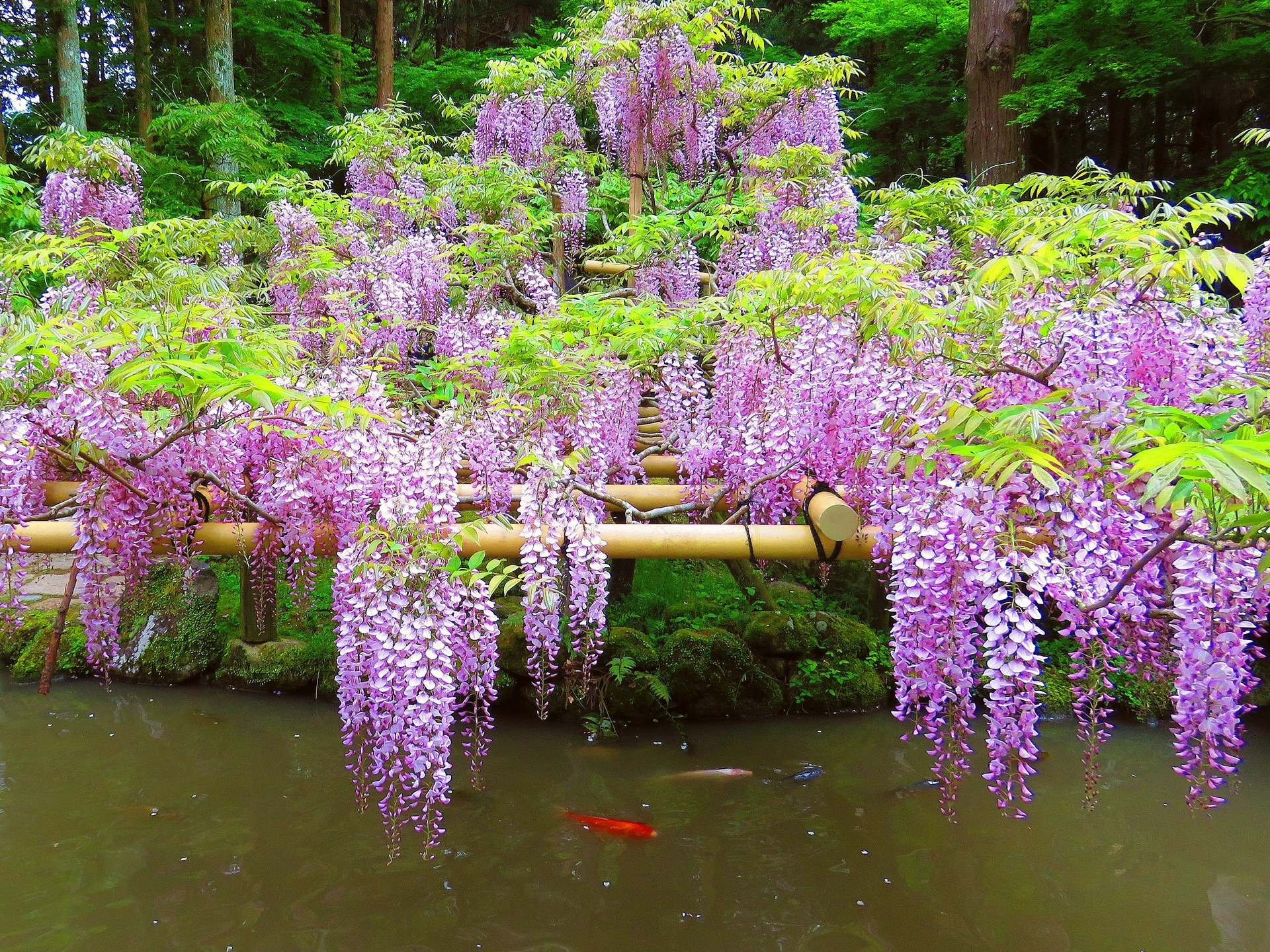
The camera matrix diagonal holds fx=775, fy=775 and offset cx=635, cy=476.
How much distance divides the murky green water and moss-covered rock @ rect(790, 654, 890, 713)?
1.25ft

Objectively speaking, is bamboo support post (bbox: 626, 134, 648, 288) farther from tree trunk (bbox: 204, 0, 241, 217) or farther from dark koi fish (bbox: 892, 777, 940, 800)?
tree trunk (bbox: 204, 0, 241, 217)

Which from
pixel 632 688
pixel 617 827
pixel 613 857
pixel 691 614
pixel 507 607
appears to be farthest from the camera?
pixel 691 614

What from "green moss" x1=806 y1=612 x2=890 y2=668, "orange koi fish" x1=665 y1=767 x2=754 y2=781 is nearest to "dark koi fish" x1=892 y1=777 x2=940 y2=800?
"orange koi fish" x1=665 y1=767 x2=754 y2=781

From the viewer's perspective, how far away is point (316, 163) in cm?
998

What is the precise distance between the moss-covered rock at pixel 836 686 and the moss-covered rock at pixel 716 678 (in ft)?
0.51

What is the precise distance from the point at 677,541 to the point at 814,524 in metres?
0.51

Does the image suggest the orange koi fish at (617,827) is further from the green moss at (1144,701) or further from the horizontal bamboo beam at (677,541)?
the green moss at (1144,701)

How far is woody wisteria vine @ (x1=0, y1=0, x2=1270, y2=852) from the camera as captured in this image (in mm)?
1971

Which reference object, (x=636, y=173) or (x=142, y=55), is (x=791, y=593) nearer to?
(x=636, y=173)

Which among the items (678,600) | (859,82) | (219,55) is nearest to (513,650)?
(678,600)

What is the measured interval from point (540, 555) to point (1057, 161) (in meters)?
7.97

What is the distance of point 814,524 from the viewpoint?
2.76 m

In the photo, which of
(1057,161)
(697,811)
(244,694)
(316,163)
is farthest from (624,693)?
(316,163)

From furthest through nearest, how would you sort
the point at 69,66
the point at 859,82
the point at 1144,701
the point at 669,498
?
the point at 859,82, the point at 69,66, the point at 1144,701, the point at 669,498
